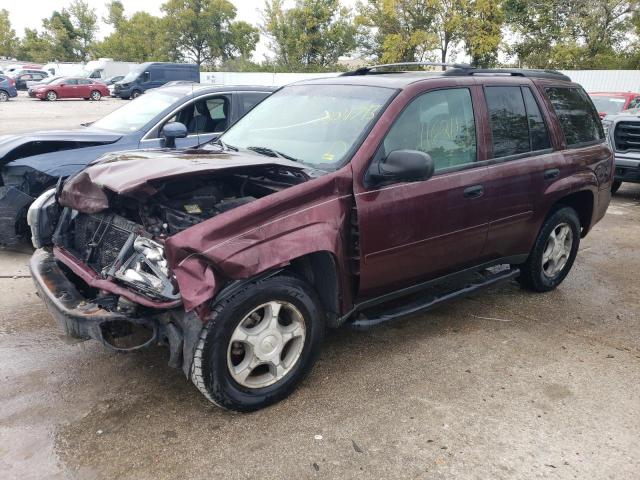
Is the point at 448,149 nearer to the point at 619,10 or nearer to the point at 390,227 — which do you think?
the point at 390,227

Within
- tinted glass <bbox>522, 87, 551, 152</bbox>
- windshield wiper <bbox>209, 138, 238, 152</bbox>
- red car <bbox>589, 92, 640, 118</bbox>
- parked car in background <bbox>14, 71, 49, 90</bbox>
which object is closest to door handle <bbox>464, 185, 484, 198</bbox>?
tinted glass <bbox>522, 87, 551, 152</bbox>

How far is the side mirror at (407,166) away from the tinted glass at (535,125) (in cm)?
163

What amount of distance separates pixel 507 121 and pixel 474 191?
75 centimetres

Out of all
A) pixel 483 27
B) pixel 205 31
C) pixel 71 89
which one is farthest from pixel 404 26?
pixel 205 31

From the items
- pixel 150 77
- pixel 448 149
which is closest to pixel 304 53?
pixel 150 77

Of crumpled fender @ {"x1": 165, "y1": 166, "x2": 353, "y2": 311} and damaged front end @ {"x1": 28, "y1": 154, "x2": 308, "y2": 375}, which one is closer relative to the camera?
crumpled fender @ {"x1": 165, "y1": 166, "x2": 353, "y2": 311}

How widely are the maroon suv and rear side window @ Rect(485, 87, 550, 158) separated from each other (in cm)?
1

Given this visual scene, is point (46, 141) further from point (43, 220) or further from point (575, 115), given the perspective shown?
point (575, 115)

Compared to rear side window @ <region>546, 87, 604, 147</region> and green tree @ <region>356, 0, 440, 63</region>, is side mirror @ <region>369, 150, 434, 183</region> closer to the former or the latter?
rear side window @ <region>546, 87, 604, 147</region>

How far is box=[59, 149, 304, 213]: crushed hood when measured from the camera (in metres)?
Answer: 2.94

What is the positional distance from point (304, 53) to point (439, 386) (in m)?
49.0

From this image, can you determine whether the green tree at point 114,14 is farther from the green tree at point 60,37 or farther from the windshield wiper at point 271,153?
the windshield wiper at point 271,153

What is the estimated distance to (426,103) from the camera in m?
3.70

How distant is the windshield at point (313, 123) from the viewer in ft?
11.5
